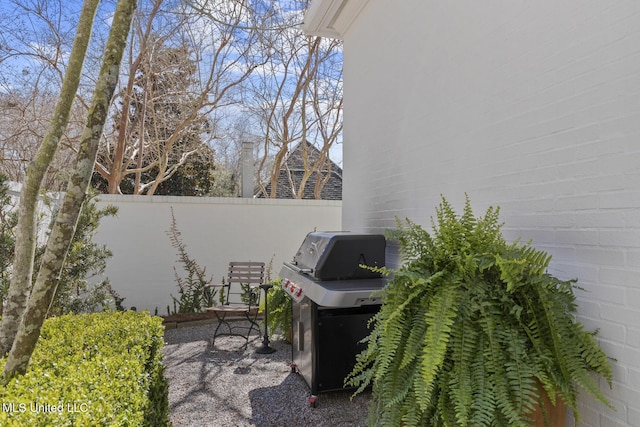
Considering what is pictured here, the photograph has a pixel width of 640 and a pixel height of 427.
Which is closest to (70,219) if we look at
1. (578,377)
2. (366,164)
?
(578,377)

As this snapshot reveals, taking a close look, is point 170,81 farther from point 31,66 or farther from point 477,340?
point 477,340

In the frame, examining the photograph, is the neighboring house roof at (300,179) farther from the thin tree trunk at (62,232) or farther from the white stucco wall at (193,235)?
the thin tree trunk at (62,232)

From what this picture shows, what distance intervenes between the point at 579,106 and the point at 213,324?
540cm

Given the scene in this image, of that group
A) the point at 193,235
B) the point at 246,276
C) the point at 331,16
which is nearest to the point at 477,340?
the point at 331,16

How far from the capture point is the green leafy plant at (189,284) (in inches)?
251

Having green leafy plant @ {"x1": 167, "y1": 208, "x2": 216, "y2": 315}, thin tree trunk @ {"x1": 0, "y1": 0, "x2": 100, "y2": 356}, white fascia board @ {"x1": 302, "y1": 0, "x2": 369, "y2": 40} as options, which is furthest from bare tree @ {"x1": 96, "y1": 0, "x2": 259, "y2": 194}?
thin tree trunk @ {"x1": 0, "y1": 0, "x2": 100, "y2": 356}

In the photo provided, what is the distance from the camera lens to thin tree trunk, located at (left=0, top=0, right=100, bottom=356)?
203 cm

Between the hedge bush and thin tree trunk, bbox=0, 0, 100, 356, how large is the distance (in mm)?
303

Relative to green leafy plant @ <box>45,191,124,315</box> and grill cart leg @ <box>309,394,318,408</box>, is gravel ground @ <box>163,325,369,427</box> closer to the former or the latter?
grill cart leg @ <box>309,394,318,408</box>

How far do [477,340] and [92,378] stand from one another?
167cm

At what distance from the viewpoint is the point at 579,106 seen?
2.08m

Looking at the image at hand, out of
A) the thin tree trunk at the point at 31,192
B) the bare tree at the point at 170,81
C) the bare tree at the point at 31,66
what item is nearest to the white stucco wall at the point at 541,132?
the thin tree trunk at the point at 31,192

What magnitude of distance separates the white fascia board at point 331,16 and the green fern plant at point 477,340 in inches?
142

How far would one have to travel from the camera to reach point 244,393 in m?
3.81
